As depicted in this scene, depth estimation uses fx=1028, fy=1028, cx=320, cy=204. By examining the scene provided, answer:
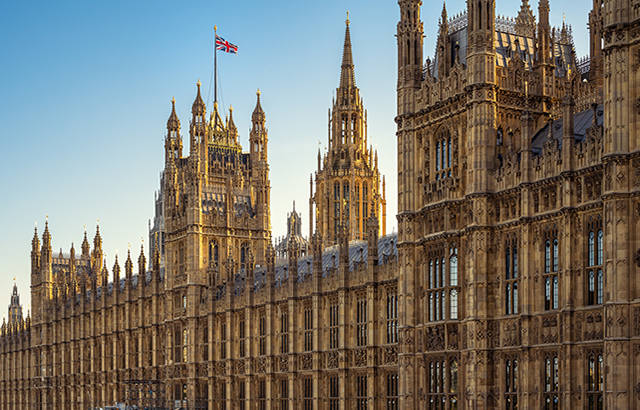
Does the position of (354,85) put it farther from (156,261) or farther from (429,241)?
(429,241)

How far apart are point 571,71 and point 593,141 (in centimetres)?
1270

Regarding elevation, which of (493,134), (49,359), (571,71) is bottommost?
(49,359)

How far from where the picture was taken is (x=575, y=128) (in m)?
52.0

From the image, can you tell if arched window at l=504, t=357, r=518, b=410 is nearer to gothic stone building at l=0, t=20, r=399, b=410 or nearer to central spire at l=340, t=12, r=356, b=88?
gothic stone building at l=0, t=20, r=399, b=410

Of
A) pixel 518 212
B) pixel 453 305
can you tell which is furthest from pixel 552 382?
pixel 518 212

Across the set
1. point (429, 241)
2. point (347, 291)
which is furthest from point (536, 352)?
point (347, 291)

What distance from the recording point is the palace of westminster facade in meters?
42.8

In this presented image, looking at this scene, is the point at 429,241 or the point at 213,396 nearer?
the point at 429,241

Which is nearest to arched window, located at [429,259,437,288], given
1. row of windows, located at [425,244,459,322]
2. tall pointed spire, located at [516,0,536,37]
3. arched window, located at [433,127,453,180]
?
row of windows, located at [425,244,459,322]

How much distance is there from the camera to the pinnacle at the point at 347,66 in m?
115

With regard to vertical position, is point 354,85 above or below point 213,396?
above

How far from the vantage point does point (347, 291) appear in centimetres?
7038

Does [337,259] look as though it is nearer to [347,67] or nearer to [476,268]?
[476,268]

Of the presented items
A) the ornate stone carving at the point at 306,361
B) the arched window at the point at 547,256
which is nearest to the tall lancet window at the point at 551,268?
the arched window at the point at 547,256
